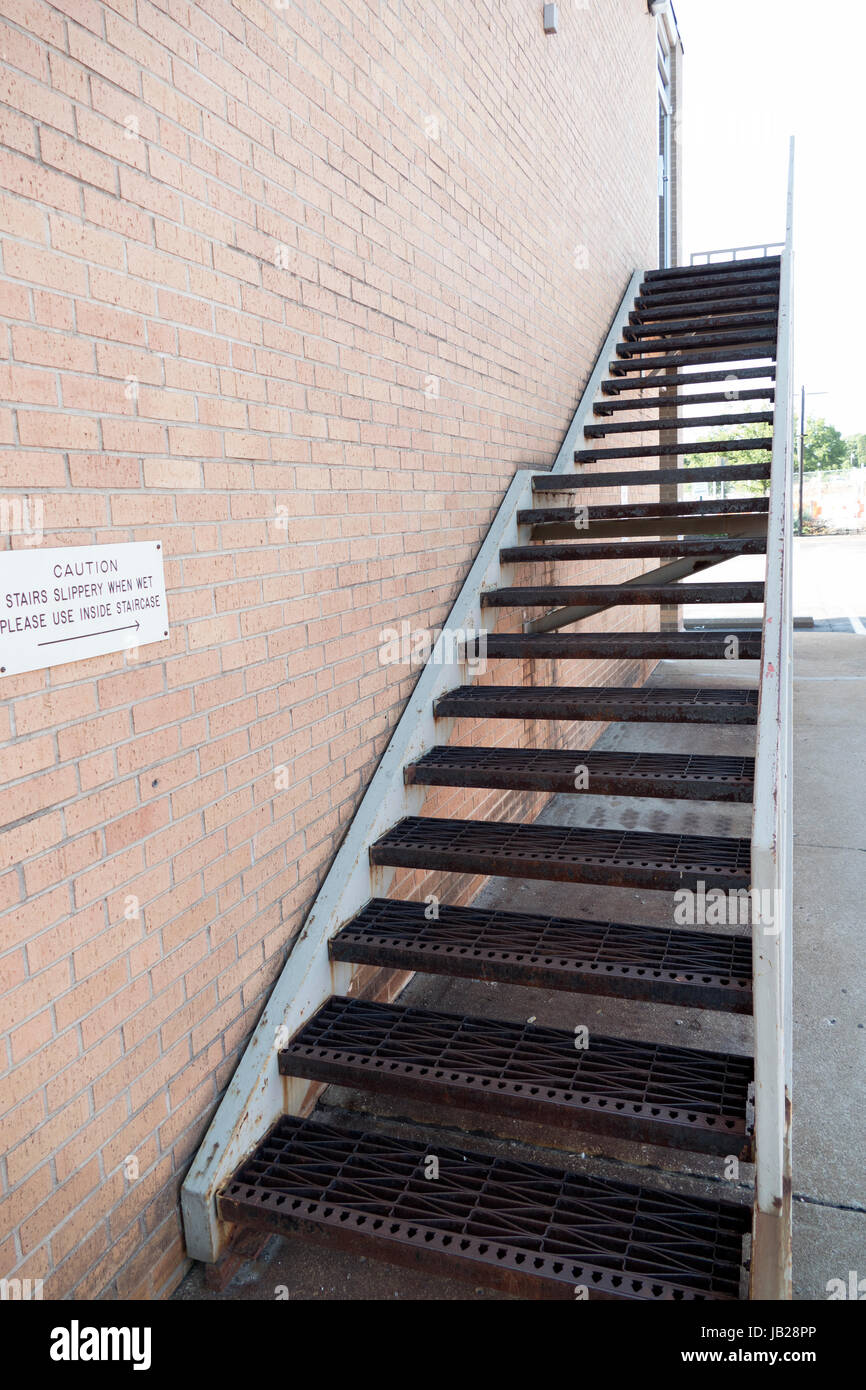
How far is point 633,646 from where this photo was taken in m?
3.64

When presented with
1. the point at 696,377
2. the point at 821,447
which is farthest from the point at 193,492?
the point at 821,447

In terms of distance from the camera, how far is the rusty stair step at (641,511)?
4375 mm

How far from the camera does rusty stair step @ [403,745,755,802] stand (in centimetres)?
305

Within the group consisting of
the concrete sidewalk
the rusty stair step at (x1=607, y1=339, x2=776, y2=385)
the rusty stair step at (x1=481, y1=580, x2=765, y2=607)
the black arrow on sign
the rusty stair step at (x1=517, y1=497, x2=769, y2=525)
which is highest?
the rusty stair step at (x1=607, y1=339, x2=776, y2=385)

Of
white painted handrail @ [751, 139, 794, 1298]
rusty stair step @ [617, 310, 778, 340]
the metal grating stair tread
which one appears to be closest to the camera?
white painted handrail @ [751, 139, 794, 1298]

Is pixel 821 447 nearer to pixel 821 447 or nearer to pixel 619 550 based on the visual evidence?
pixel 821 447

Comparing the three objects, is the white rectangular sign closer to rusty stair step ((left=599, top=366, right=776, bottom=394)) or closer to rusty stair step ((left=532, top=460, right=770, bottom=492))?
rusty stair step ((left=532, top=460, right=770, bottom=492))

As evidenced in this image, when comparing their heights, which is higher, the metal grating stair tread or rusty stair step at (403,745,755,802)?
the metal grating stair tread

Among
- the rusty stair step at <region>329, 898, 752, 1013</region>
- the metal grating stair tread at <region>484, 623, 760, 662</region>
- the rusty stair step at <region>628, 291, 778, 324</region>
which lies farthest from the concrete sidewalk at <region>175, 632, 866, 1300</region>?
the rusty stair step at <region>628, 291, 778, 324</region>

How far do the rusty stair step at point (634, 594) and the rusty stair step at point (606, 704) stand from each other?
39 centimetres

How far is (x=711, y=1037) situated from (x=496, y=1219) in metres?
1.36

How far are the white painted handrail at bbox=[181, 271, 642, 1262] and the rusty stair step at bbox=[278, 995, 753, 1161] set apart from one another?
88mm
